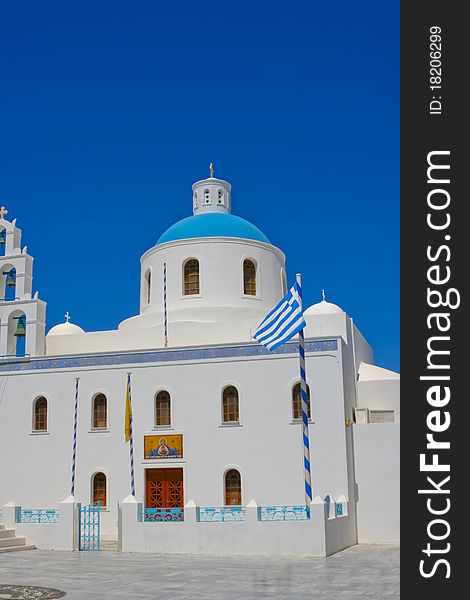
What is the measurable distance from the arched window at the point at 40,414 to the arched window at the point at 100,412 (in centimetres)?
156

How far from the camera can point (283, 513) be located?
53.9 ft

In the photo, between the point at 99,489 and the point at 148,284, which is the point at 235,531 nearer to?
the point at 99,489

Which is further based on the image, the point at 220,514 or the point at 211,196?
the point at 211,196

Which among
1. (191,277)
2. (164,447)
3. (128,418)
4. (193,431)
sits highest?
(191,277)

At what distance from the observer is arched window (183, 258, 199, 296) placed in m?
24.6

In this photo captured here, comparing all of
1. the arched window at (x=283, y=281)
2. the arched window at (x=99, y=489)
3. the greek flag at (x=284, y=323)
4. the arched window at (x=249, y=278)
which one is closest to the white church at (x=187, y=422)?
the arched window at (x=99, y=489)

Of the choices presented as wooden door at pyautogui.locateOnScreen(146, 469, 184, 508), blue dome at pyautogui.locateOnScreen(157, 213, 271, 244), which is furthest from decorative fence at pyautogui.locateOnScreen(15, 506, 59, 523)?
blue dome at pyautogui.locateOnScreen(157, 213, 271, 244)

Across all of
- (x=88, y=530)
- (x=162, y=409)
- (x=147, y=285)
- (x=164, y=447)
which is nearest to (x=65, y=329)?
(x=147, y=285)

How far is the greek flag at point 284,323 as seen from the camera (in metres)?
16.5

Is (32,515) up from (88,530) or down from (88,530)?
up

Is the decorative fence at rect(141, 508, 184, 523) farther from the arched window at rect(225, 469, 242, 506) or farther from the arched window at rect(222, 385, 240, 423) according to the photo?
the arched window at rect(222, 385, 240, 423)

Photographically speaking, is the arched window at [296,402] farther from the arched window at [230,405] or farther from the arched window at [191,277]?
the arched window at [191,277]

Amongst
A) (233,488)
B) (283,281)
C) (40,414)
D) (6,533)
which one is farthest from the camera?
(283,281)

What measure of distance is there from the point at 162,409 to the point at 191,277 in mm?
5314
